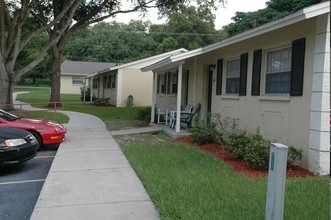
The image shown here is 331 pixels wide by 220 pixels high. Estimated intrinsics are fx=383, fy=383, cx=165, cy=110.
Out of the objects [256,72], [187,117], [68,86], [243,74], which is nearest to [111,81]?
[187,117]

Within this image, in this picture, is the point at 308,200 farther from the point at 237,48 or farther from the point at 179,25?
the point at 179,25

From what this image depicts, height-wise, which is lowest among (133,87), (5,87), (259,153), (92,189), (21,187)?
(21,187)

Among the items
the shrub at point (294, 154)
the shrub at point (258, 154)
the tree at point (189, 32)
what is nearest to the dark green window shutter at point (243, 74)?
the shrub at point (258, 154)

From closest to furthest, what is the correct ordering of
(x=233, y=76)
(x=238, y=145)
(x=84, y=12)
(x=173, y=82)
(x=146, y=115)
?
(x=238, y=145) → (x=233, y=76) → (x=173, y=82) → (x=146, y=115) → (x=84, y=12)

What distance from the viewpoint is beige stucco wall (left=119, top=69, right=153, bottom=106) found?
29.0m

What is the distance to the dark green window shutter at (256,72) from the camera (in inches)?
376

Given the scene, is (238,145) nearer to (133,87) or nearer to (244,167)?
(244,167)

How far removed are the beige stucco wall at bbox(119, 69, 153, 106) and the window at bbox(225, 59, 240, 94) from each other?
697 inches

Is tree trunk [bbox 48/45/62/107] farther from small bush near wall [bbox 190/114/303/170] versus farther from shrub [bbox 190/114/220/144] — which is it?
shrub [bbox 190/114/220/144]

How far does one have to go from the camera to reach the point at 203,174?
7.02 m

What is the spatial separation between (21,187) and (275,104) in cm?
567

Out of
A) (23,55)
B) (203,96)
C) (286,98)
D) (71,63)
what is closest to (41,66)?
(71,63)

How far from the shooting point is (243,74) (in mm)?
10445

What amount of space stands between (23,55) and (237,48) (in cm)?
3475
